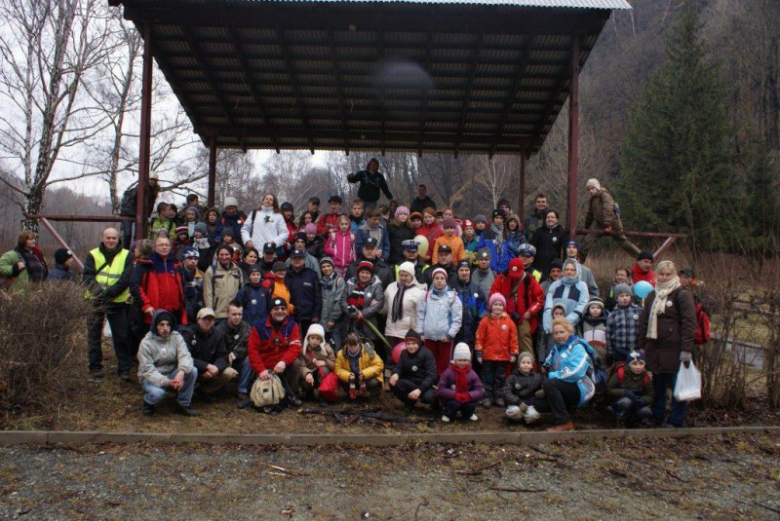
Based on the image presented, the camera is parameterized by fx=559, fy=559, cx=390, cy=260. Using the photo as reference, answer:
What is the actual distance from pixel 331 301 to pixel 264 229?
2245mm

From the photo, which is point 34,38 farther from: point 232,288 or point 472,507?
point 472,507

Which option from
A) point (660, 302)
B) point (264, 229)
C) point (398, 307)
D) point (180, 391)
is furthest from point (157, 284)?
point (660, 302)

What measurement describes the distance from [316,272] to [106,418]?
3222mm

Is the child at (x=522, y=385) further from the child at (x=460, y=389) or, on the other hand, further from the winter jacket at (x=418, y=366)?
the winter jacket at (x=418, y=366)

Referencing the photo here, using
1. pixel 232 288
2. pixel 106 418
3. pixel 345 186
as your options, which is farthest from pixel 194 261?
pixel 345 186

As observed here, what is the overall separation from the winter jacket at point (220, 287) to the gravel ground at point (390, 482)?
2.43m

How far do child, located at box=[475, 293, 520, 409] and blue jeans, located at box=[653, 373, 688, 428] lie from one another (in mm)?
1676

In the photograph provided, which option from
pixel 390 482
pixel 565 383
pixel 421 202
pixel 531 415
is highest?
pixel 421 202

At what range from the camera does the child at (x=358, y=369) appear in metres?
7.02

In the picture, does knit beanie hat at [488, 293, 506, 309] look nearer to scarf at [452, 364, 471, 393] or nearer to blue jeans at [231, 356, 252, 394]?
scarf at [452, 364, 471, 393]

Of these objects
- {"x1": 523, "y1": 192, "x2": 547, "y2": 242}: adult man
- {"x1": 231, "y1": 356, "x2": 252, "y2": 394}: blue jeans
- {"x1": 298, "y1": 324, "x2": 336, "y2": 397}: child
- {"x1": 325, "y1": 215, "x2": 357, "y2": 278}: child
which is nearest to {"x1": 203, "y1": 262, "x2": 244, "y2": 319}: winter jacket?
{"x1": 231, "y1": 356, "x2": 252, "y2": 394}: blue jeans

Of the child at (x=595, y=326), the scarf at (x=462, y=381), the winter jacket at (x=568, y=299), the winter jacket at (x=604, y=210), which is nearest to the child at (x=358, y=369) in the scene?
the scarf at (x=462, y=381)

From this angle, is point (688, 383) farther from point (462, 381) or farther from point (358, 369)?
point (358, 369)

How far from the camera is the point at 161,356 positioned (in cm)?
648
